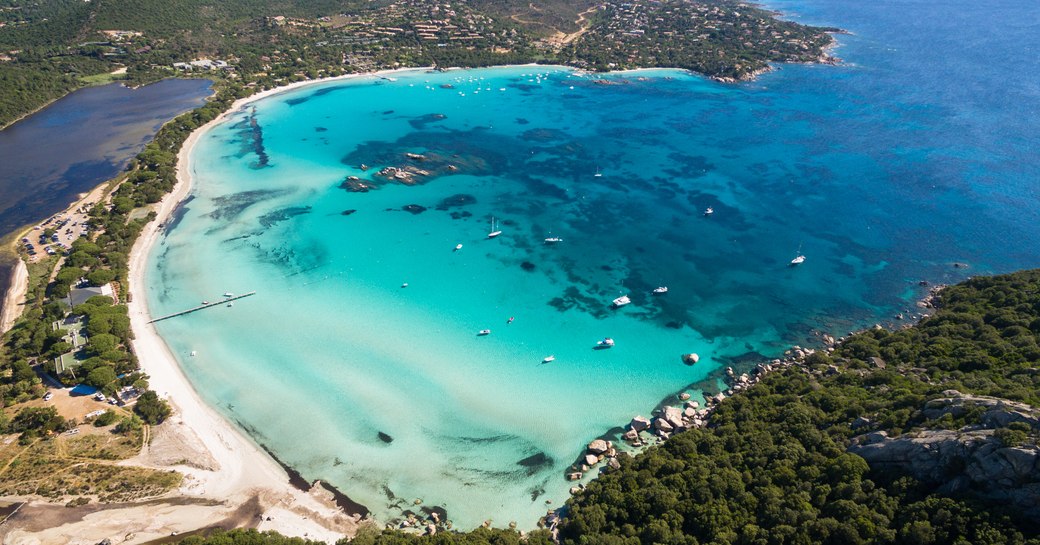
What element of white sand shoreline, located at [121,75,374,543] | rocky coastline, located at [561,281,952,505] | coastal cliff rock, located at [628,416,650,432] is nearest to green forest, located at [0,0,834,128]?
white sand shoreline, located at [121,75,374,543]

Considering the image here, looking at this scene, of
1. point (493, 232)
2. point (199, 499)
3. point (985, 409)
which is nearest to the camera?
point (985, 409)

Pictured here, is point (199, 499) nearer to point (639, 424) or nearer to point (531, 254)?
point (639, 424)

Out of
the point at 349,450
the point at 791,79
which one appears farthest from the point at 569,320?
the point at 791,79

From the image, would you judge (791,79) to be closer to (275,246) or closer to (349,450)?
(275,246)

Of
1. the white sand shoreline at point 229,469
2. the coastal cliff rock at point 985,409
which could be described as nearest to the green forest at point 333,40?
the white sand shoreline at point 229,469

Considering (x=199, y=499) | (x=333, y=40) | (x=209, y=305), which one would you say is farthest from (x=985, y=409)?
(x=333, y=40)

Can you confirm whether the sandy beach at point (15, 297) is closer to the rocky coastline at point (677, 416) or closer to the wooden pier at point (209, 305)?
the wooden pier at point (209, 305)
